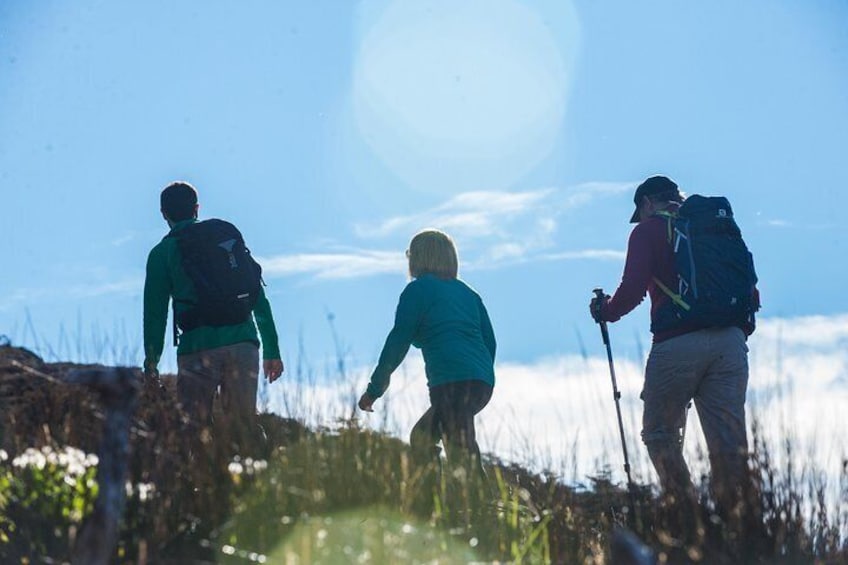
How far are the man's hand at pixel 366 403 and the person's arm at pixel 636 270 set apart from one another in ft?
5.58

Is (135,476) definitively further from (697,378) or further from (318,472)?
(697,378)

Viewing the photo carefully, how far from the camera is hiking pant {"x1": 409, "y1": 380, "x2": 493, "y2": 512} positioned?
22.5 ft

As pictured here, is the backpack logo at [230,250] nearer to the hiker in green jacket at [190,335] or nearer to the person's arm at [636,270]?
the hiker in green jacket at [190,335]

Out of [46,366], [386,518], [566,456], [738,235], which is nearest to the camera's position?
[386,518]

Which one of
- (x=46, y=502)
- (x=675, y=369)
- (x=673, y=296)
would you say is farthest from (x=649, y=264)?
(x=46, y=502)

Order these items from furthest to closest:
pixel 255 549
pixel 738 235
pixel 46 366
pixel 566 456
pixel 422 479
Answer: pixel 46 366
pixel 738 235
pixel 566 456
pixel 422 479
pixel 255 549

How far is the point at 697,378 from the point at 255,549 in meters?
3.07

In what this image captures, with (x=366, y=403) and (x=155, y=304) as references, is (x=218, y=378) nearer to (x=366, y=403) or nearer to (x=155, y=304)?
(x=155, y=304)

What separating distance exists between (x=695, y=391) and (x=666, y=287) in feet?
2.20

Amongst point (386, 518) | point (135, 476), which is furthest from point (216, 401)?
point (386, 518)

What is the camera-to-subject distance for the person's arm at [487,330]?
7.62 metres

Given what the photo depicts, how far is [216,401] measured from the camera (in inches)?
302

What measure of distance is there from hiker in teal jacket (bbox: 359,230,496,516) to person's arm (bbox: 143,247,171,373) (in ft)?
4.75

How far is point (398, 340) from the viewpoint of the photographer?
725cm
